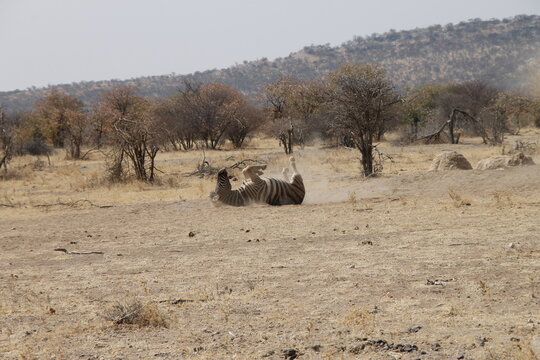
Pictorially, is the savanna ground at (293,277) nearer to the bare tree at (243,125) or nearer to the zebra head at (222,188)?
the zebra head at (222,188)

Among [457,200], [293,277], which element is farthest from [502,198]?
[293,277]

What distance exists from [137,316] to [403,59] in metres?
108

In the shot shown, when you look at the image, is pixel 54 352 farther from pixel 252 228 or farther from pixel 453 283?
pixel 252 228

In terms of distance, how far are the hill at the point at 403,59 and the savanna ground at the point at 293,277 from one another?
7893 cm

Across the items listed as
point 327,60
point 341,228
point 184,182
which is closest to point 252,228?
point 341,228

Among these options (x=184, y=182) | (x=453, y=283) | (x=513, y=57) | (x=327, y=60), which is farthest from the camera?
Result: (x=327, y=60)

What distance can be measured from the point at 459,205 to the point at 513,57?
8542cm

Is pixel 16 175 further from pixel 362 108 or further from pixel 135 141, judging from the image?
pixel 362 108

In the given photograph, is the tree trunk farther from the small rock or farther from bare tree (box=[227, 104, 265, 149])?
bare tree (box=[227, 104, 265, 149])

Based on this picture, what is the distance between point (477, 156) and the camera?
85.1ft

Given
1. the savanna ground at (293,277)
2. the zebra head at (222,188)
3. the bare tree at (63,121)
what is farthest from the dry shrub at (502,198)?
the bare tree at (63,121)

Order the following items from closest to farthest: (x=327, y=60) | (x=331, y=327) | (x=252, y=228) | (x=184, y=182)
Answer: (x=331, y=327), (x=252, y=228), (x=184, y=182), (x=327, y=60)

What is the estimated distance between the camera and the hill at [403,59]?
9781 centimetres

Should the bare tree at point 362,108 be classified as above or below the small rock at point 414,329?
above
